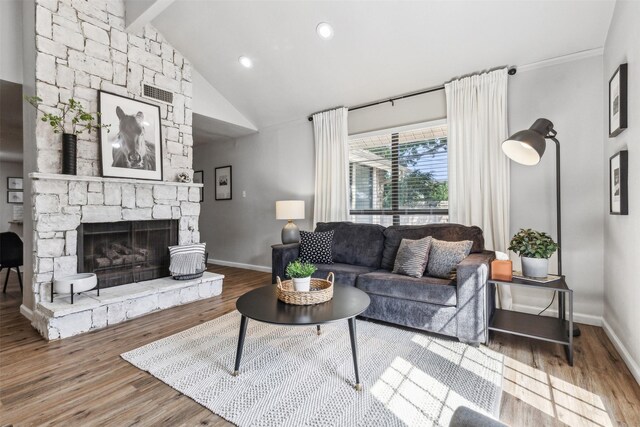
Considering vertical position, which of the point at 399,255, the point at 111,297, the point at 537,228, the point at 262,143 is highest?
the point at 262,143

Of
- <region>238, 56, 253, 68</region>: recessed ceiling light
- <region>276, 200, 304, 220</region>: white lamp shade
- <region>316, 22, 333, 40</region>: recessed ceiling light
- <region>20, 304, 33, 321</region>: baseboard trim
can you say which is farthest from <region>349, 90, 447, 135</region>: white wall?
<region>20, 304, 33, 321</region>: baseboard trim

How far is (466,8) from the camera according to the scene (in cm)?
273

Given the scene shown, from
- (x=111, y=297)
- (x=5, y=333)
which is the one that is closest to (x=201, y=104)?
(x=111, y=297)

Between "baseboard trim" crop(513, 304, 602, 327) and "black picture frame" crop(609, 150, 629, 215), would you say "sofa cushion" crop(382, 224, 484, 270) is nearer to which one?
"baseboard trim" crop(513, 304, 602, 327)

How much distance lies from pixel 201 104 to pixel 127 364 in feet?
11.4

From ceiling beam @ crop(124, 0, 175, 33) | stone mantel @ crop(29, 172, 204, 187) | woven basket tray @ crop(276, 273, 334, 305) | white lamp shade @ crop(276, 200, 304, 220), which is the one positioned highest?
ceiling beam @ crop(124, 0, 175, 33)

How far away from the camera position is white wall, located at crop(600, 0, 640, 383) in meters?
1.93

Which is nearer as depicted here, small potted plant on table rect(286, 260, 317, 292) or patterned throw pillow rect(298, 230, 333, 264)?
small potted plant on table rect(286, 260, 317, 292)

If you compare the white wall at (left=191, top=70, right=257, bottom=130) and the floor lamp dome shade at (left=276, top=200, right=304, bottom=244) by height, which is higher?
the white wall at (left=191, top=70, right=257, bottom=130)

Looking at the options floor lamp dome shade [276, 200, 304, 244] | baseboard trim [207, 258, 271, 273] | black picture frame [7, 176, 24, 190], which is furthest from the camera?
black picture frame [7, 176, 24, 190]

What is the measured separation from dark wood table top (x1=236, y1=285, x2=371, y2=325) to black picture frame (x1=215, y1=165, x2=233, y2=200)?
3.78 m

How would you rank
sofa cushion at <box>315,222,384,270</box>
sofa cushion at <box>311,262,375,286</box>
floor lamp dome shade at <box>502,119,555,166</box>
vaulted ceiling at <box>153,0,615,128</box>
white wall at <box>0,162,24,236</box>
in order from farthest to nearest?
white wall at <box>0,162,24,236</box>
sofa cushion at <box>315,222,384,270</box>
sofa cushion at <box>311,262,375,286</box>
vaulted ceiling at <box>153,0,615,128</box>
floor lamp dome shade at <box>502,119,555,166</box>

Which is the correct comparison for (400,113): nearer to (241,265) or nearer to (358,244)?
(358,244)

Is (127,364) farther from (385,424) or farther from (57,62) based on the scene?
(57,62)
